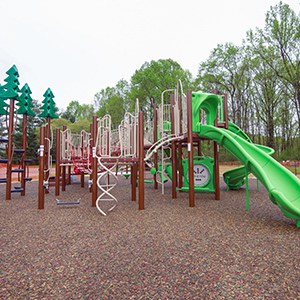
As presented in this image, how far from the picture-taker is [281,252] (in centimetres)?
278

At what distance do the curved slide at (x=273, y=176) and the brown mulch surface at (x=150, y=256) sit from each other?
38cm

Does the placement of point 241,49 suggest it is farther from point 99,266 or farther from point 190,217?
point 99,266

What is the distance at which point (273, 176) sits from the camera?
14.5ft

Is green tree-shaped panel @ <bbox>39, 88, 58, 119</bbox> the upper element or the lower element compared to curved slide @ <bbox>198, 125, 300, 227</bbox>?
upper

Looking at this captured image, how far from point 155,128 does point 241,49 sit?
22.2 meters

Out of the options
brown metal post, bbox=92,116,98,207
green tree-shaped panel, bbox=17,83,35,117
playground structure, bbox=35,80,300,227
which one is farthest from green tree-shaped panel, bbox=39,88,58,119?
brown metal post, bbox=92,116,98,207

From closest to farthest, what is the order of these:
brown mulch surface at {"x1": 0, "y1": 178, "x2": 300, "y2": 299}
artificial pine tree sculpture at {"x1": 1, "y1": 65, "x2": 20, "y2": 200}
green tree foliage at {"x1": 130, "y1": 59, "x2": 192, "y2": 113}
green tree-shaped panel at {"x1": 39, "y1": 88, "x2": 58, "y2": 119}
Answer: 1. brown mulch surface at {"x1": 0, "y1": 178, "x2": 300, "y2": 299}
2. artificial pine tree sculpture at {"x1": 1, "y1": 65, "x2": 20, "y2": 200}
3. green tree-shaped panel at {"x1": 39, "y1": 88, "x2": 58, "y2": 119}
4. green tree foliage at {"x1": 130, "y1": 59, "x2": 192, "y2": 113}

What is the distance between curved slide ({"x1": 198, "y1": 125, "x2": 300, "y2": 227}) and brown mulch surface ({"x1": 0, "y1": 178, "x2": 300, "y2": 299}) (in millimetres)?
380

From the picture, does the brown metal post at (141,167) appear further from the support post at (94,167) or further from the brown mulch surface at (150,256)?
the support post at (94,167)

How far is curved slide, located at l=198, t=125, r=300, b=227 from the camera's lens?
3730mm

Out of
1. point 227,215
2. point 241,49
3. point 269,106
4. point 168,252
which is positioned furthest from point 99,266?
point 241,49

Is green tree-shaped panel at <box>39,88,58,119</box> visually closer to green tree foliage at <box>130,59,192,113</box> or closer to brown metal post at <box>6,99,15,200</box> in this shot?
brown metal post at <box>6,99,15,200</box>

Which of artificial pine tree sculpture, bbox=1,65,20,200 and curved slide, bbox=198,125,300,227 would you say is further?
artificial pine tree sculpture, bbox=1,65,20,200

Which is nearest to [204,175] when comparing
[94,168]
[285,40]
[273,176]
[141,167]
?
[141,167]
